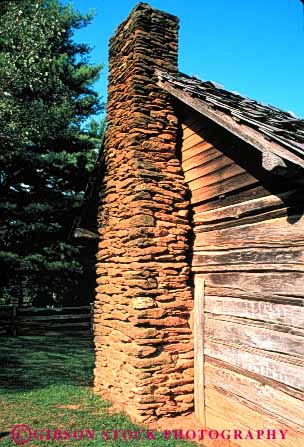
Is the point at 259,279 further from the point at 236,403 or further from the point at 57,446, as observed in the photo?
the point at 57,446

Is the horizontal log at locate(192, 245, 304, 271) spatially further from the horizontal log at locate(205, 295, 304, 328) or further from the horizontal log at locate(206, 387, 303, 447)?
the horizontal log at locate(206, 387, 303, 447)

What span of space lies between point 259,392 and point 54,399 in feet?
13.0

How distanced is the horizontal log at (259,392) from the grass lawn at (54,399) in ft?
2.92

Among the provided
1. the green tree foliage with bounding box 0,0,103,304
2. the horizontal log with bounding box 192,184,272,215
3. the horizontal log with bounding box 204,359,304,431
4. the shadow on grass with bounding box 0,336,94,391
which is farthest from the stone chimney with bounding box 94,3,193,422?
the green tree foliage with bounding box 0,0,103,304

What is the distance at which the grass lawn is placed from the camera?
17.6ft

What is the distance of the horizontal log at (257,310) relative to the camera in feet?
13.9

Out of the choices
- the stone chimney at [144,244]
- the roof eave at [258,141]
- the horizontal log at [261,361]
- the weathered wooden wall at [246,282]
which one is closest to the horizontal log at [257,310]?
the weathered wooden wall at [246,282]

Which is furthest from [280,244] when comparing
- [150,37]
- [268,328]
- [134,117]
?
[150,37]

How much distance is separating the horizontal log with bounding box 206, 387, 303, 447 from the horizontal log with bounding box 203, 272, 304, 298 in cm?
134

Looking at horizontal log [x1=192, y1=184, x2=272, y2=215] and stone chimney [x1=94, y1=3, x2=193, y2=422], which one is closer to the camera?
horizontal log [x1=192, y1=184, x2=272, y2=215]

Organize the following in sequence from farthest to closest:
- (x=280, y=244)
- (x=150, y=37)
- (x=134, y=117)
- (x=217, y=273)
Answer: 1. (x=150, y=37)
2. (x=134, y=117)
3. (x=217, y=273)
4. (x=280, y=244)

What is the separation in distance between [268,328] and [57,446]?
3.03m

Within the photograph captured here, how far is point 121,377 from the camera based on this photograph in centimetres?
631

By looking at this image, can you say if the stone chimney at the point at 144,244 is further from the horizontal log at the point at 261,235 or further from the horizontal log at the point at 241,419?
the horizontal log at the point at 261,235
